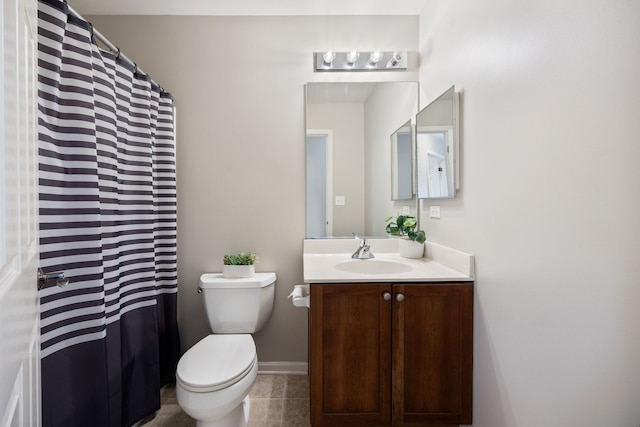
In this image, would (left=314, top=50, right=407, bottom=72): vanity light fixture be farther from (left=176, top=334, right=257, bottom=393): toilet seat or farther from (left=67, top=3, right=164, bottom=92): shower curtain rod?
(left=176, top=334, right=257, bottom=393): toilet seat

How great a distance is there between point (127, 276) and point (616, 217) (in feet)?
6.37

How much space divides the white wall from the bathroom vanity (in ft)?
0.33

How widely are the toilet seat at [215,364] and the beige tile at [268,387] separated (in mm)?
469

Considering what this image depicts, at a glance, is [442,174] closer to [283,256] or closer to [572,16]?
[572,16]

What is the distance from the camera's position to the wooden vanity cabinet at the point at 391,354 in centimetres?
144

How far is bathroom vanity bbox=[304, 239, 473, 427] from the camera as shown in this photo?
144 centimetres

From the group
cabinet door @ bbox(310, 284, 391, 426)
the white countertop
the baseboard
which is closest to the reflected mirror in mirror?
the white countertop

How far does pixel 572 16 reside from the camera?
90cm

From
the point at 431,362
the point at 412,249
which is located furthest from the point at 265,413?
the point at 412,249

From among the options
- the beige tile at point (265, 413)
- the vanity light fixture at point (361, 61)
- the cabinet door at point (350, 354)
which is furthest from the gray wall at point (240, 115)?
the cabinet door at point (350, 354)

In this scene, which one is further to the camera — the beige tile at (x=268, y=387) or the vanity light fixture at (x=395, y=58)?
the vanity light fixture at (x=395, y=58)

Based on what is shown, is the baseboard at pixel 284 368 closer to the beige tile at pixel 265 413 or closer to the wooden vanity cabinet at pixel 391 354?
the beige tile at pixel 265 413

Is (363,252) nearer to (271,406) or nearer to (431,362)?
(431,362)

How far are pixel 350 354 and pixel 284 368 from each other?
3.06 ft
